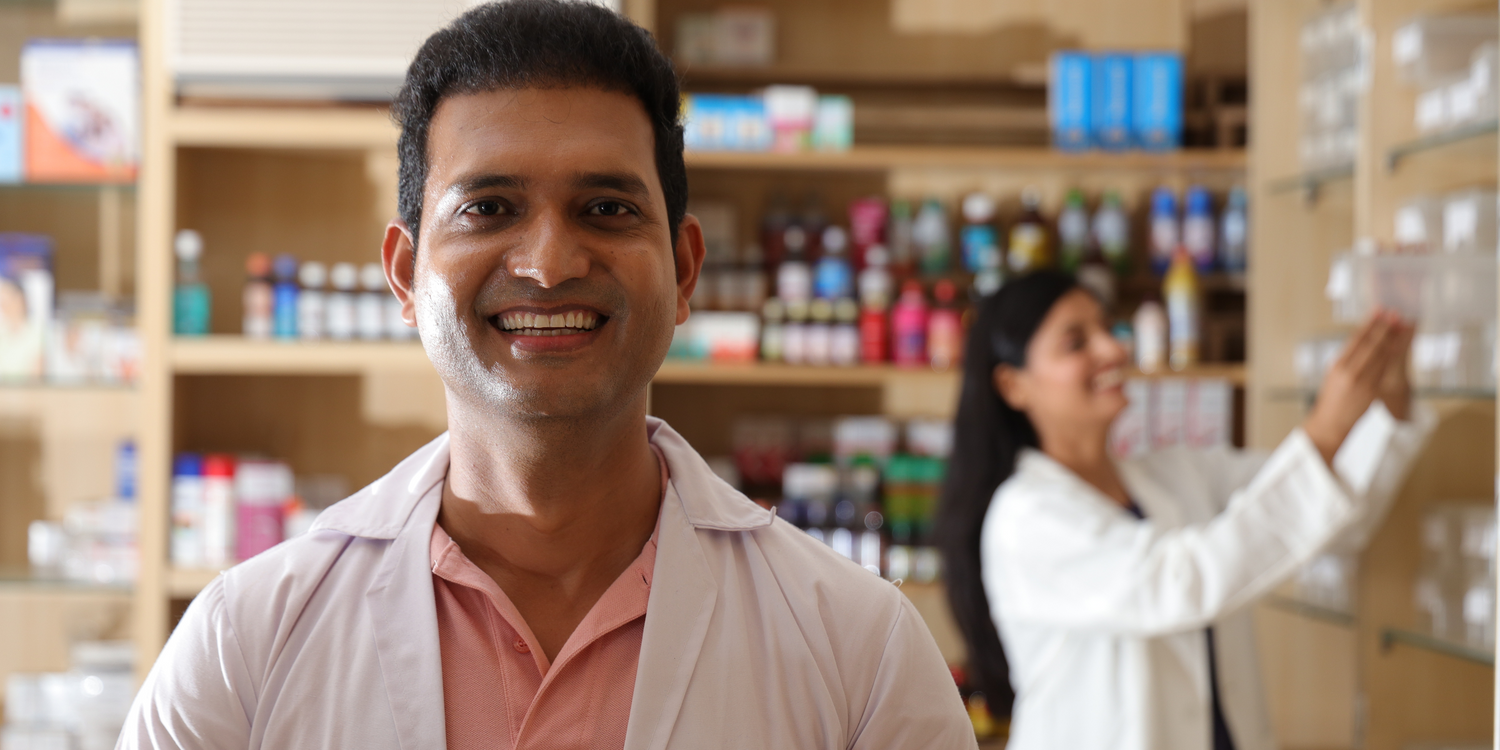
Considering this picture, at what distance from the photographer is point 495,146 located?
38.2 inches

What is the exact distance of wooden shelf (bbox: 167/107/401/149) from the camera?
9.05 ft

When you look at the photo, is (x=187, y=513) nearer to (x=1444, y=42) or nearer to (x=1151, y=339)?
(x=1151, y=339)

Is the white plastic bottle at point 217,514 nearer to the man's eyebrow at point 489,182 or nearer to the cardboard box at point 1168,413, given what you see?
the man's eyebrow at point 489,182

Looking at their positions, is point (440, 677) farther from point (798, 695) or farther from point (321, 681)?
point (798, 695)

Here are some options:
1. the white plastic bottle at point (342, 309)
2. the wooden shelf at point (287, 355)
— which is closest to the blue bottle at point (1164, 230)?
the wooden shelf at point (287, 355)

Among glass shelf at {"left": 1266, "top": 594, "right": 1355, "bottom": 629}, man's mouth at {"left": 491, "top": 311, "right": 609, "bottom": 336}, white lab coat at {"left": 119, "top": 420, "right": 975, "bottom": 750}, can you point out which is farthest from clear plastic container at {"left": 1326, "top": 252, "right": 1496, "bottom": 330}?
man's mouth at {"left": 491, "top": 311, "right": 609, "bottom": 336}

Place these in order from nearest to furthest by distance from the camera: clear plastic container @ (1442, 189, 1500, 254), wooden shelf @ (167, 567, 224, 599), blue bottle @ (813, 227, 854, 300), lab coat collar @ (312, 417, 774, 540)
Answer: lab coat collar @ (312, 417, 774, 540)
clear plastic container @ (1442, 189, 1500, 254)
wooden shelf @ (167, 567, 224, 599)
blue bottle @ (813, 227, 854, 300)

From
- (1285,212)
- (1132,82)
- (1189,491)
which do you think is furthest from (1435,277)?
(1132,82)

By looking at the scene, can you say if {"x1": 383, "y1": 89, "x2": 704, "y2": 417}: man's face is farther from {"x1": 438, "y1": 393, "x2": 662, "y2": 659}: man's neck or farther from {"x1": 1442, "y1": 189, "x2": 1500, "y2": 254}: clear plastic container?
{"x1": 1442, "y1": 189, "x2": 1500, "y2": 254}: clear plastic container

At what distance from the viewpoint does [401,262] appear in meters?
1.10

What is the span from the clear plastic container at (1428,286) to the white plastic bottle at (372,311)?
6.89ft

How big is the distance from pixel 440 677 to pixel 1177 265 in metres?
2.48

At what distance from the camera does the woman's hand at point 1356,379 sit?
1995 millimetres

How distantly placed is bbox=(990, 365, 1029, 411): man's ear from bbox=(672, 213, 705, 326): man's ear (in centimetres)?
126
